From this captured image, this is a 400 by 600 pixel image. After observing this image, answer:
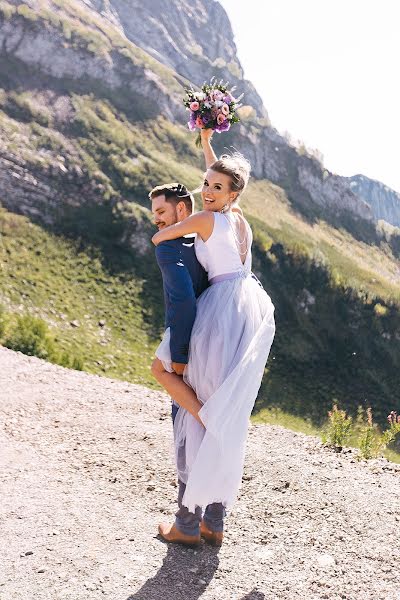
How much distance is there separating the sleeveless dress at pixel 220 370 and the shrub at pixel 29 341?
34.0 ft

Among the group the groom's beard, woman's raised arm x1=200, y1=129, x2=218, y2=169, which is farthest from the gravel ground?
woman's raised arm x1=200, y1=129, x2=218, y2=169

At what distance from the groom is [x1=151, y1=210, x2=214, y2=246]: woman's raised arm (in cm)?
9

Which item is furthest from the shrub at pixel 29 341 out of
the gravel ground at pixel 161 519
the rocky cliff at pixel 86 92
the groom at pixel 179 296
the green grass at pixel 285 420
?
the rocky cliff at pixel 86 92

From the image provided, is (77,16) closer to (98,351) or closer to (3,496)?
(98,351)

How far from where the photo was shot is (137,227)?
120 feet

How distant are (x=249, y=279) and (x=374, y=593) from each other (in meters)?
3.08

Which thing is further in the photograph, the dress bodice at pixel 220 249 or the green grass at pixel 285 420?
the green grass at pixel 285 420

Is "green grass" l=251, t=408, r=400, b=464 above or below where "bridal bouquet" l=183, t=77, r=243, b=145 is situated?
below

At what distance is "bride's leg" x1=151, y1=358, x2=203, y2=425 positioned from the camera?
13.4 ft

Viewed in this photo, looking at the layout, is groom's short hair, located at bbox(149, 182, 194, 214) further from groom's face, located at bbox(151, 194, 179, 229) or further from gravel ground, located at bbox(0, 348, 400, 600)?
gravel ground, located at bbox(0, 348, 400, 600)

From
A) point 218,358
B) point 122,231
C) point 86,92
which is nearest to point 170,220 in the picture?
point 218,358

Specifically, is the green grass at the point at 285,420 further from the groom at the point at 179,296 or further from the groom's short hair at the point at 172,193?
the groom's short hair at the point at 172,193

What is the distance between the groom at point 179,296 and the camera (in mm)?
3973

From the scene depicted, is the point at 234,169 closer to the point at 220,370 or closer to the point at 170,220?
the point at 170,220
